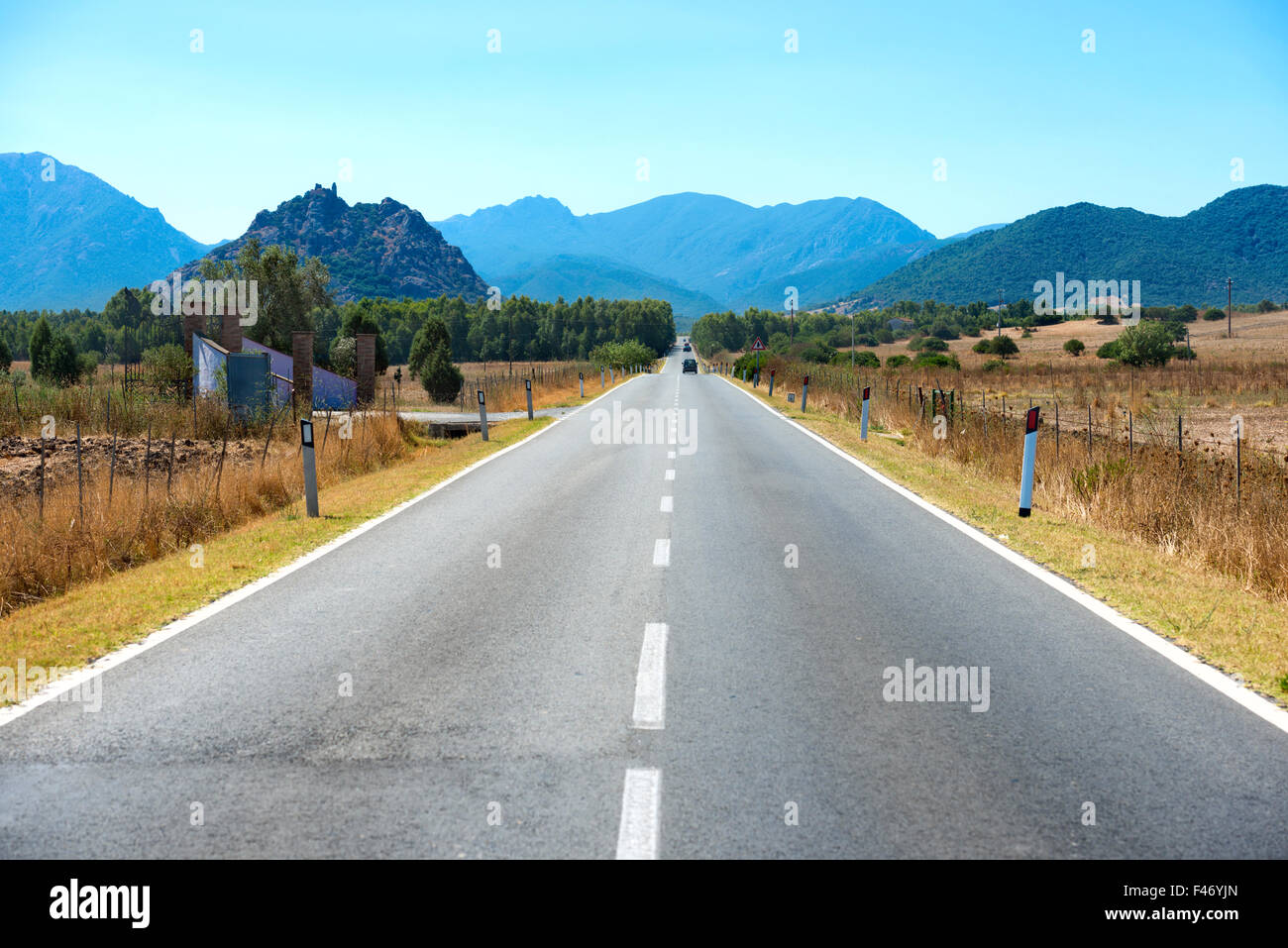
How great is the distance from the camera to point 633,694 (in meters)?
5.36

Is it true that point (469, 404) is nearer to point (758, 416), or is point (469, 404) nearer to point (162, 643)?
point (758, 416)

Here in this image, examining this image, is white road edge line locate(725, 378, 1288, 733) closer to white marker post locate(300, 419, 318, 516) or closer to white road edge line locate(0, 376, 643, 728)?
white road edge line locate(0, 376, 643, 728)

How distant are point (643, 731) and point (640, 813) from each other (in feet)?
3.06

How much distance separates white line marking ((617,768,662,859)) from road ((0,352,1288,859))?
14 millimetres

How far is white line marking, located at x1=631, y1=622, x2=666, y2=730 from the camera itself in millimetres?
4965

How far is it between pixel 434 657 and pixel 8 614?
189 inches

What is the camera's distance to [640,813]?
3.87 meters

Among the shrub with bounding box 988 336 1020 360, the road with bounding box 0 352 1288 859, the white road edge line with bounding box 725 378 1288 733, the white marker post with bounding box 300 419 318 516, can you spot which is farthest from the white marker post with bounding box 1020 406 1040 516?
the shrub with bounding box 988 336 1020 360

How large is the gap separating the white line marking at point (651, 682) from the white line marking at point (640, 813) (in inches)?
24.5

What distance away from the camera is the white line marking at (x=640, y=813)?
358cm

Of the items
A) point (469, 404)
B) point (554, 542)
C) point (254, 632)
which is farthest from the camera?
point (469, 404)

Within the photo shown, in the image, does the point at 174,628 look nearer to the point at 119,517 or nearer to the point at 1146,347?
the point at 119,517

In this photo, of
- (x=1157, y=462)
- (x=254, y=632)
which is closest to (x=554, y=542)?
(x=254, y=632)

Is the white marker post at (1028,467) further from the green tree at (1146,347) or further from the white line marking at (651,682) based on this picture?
the green tree at (1146,347)
